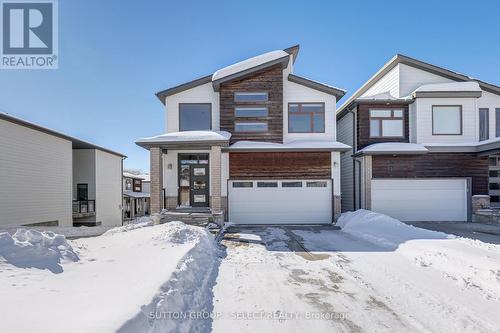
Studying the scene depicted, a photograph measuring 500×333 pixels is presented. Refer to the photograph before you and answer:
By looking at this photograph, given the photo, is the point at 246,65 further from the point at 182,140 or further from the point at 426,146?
the point at 426,146

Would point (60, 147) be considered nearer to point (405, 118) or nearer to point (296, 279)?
point (296, 279)

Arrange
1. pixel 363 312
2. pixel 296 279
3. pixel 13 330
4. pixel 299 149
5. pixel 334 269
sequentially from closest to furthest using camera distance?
pixel 13 330, pixel 363 312, pixel 296 279, pixel 334 269, pixel 299 149

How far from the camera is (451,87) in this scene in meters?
13.2

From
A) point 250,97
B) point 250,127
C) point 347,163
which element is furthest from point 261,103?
point 347,163

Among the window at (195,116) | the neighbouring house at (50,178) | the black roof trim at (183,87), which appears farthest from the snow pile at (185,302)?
the neighbouring house at (50,178)

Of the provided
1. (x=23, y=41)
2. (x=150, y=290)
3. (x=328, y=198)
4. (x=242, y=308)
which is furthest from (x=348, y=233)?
(x=23, y=41)

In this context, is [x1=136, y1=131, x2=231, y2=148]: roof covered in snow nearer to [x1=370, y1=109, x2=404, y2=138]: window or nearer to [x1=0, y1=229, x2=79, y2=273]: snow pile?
[x1=0, y1=229, x2=79, y2=273]: snow pile

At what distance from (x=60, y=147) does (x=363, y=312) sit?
17.1 m

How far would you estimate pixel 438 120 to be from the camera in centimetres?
1308

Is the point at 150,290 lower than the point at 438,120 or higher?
lower

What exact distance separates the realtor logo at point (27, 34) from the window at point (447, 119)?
58.5 ft

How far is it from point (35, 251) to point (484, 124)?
19327 millimetres

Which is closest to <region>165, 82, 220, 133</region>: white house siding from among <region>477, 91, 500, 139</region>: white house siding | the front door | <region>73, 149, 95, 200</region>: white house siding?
the front door

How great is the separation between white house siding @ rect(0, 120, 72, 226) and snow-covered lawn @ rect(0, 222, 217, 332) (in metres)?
7.93
